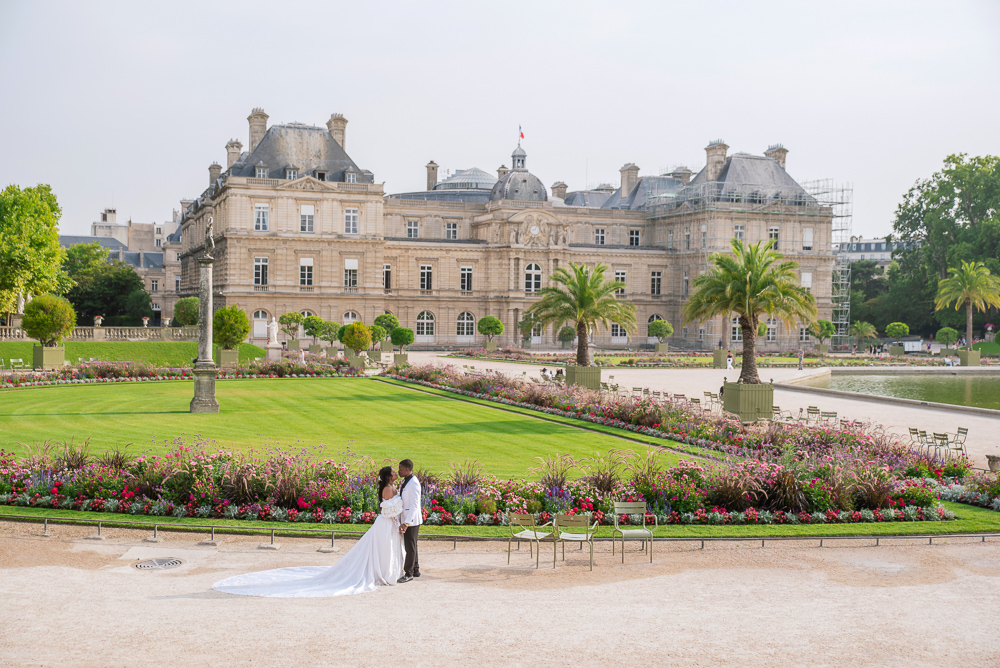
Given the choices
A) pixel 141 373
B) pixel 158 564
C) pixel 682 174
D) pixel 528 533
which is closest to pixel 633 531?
pixel 528 533

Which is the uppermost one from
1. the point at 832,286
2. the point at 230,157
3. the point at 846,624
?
the point at 230,157

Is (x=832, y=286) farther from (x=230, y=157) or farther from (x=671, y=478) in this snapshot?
(x=671, y=478)

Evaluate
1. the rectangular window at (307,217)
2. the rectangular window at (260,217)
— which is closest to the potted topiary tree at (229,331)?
the rectangular window at (260,217)

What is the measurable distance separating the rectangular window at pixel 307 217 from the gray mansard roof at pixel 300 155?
2782 mm

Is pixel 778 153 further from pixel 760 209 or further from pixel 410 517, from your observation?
pixel 410 517

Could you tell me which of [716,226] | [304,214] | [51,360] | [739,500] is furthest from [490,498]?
[716,226]

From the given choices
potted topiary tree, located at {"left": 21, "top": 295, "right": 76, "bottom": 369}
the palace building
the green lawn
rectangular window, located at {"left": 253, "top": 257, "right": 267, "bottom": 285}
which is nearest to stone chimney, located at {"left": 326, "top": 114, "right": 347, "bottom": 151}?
the palace building

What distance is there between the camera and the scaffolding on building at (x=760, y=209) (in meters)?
77.2

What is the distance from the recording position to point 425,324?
239 feet

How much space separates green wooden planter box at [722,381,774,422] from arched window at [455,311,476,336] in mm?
48667

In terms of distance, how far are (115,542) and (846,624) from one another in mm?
10016

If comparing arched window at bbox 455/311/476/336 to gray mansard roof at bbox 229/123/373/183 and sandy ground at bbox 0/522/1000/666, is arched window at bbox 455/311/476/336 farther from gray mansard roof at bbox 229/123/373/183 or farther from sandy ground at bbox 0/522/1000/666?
sandy ground at bbox 0/522/1000/666

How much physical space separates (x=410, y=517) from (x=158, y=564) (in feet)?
11.8

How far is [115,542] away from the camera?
1282 centimetres
